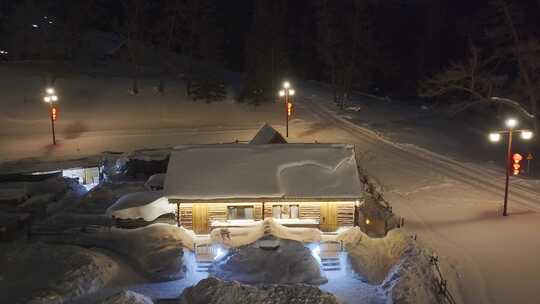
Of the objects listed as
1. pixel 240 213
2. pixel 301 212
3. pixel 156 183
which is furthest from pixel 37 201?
pixel 301 212

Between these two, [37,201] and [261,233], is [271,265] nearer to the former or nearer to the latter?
[261,233]

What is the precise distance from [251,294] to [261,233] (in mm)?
4699

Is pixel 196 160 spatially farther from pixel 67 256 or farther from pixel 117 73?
pixel 117 73

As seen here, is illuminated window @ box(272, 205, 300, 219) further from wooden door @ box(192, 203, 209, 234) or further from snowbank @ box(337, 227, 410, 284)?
wooden door @ box(192, 203, 209, 234)

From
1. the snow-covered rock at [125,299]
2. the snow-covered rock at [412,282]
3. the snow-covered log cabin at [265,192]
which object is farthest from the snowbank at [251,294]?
the snow-covered log cabin at [265,192]

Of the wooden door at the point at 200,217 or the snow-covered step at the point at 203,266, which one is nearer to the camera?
the snow-covered step at the point at 203,266

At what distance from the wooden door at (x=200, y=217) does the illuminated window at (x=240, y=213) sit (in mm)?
894

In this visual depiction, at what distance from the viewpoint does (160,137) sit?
41969mm

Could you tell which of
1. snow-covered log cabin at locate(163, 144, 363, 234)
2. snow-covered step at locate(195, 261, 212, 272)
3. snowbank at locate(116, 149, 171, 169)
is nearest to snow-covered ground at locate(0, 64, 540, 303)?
snow-covered log cabin at locate(163, 144, 363, 234)

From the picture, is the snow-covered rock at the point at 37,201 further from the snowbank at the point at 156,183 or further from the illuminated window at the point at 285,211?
the illuminated window at the point at 285,211

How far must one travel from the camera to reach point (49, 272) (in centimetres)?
1792

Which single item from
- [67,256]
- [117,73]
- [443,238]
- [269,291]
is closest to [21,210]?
[67,256]

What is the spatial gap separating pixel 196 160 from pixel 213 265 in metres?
5.40

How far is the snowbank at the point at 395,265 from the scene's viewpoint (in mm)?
16719
